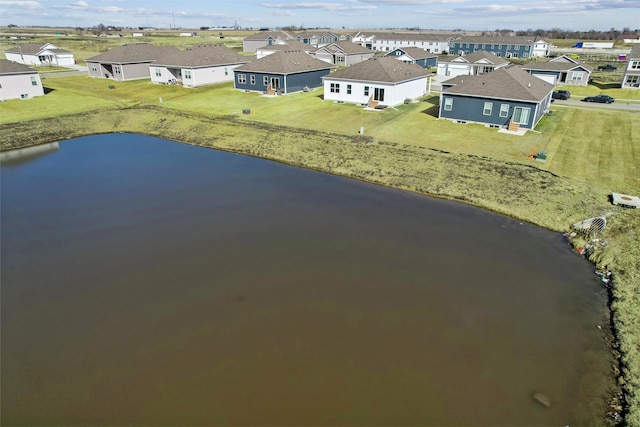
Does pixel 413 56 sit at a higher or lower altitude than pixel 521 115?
higher

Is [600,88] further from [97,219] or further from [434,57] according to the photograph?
[97,219]

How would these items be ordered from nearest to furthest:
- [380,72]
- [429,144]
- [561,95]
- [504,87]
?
[429,144] → [504,87] → [380,72] → [561,95]

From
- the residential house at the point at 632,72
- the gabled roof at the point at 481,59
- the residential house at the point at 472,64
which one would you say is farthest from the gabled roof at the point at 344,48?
the residential house at the point at 632,72

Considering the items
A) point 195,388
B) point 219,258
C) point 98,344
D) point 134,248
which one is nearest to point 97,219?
point 134,248

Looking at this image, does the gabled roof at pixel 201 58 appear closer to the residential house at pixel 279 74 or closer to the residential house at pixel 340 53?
the residential house at pixel 279 74

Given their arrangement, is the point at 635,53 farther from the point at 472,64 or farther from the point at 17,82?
the point at 17,82

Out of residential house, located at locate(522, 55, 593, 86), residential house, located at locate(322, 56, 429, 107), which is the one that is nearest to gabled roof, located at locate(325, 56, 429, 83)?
residential house, located at locate(322, 56, 429, 107)

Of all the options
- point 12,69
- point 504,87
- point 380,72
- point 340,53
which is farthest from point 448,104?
point 12,69
